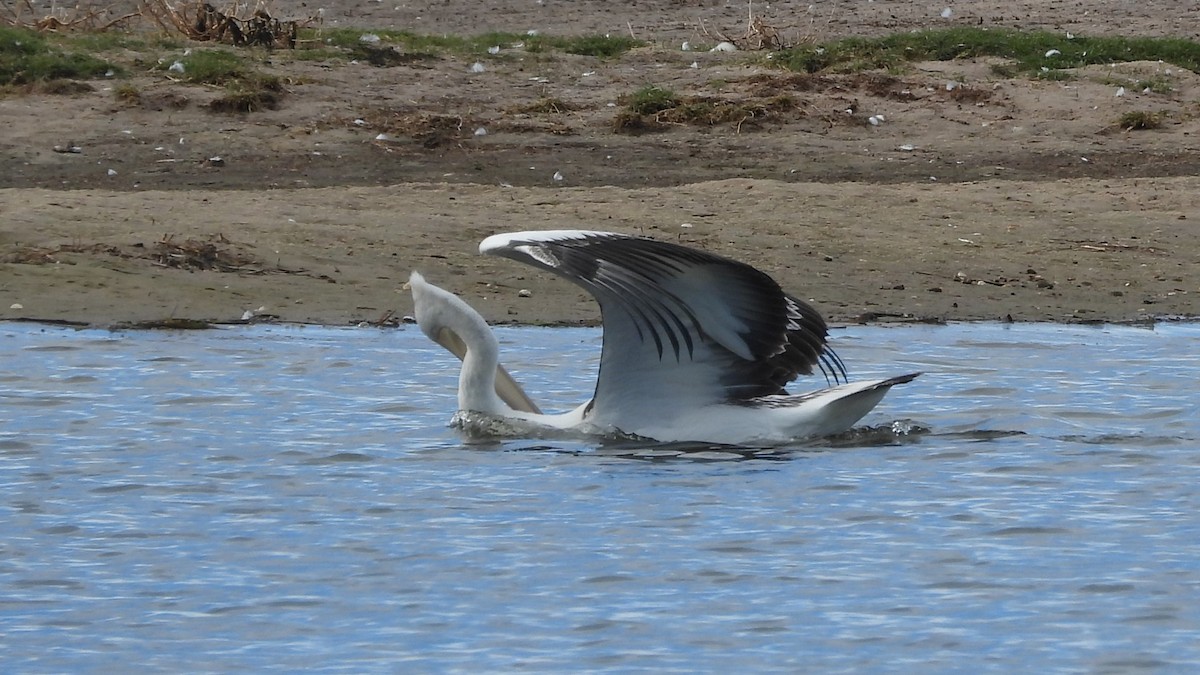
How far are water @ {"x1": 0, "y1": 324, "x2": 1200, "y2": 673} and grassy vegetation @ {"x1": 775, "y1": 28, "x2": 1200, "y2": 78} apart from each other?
6141 mm

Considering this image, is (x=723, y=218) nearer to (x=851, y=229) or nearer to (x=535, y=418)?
(x=851, y=229)

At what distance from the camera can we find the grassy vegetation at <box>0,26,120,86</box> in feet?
42.1

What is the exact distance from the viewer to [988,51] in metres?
14.6

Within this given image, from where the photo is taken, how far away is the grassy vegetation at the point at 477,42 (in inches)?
575

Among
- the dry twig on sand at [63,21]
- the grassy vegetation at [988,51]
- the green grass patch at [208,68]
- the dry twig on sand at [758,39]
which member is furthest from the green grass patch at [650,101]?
the dry twig on sand at [63,21]

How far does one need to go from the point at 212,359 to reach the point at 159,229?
6.43ft

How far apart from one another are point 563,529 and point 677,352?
870mm

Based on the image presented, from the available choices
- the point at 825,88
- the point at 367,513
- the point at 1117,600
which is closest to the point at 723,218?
the point at 825,88

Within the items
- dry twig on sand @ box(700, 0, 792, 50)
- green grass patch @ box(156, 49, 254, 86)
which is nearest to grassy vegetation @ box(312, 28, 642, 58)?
dry twig on sand @ box(700, 0, 792, 50)

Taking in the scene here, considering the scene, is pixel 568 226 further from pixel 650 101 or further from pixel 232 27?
pixel 232 27

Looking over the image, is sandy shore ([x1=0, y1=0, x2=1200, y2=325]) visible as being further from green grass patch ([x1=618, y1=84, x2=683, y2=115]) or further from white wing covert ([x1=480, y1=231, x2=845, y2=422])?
white wing covert ([x1=480, y1=231, x2=845, y2=422])

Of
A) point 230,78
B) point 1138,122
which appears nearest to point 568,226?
point 230,78

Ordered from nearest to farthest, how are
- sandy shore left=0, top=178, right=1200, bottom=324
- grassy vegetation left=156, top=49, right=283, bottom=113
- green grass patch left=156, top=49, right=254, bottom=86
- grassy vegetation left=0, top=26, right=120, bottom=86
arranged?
sandy shore left=0, top=178, right=1200, bottom=324 → grassy vegetation left=156, top=49, right=283, bottom=113 → grassy vegetation left=0, top=26, right=120, bottom=86 → green grass patch left=156, top=49, right=254, bottom=86

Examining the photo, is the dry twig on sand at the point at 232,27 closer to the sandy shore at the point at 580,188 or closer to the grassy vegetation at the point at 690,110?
the sandy shore at the point at 580,188
